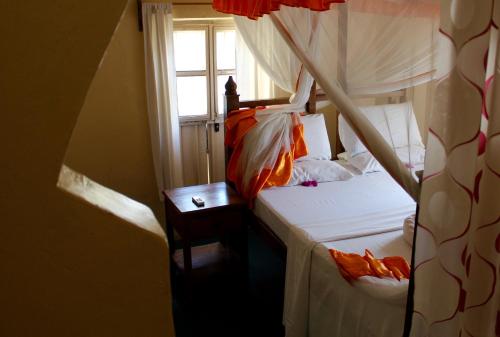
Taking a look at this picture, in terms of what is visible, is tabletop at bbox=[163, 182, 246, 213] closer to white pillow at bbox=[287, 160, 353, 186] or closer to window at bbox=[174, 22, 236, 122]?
white pillow at bbox=[287, 160, 353, 186]

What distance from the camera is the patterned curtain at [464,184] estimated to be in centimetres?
115

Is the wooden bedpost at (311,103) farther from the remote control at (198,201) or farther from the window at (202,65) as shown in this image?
the remote control at (198,201)

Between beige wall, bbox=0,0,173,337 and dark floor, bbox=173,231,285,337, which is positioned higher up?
beige wall, bbox=0,0,173,337

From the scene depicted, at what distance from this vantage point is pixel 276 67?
123 inches

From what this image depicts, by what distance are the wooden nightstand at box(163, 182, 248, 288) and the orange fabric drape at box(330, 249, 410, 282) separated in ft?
3.22

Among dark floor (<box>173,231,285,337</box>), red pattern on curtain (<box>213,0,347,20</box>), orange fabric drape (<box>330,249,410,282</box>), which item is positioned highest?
red pattern on curtain (<box>213,0,347,20</box>)

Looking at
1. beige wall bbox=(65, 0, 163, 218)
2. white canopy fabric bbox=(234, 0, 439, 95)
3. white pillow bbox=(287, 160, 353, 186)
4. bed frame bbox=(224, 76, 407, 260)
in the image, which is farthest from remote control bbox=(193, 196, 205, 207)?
white canopy fabric bbox=(234, 0, 439, 95)

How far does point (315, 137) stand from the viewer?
348 centimetres

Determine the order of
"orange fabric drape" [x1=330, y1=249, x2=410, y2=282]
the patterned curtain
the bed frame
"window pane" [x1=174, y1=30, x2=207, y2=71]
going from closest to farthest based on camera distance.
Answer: the patterned curtain, "orange fabric drape" [x1=330, y1=249, x2=410, y2=282], the bed frame, "window pane" [x1=174, y1=30, x2=207, y2=71]

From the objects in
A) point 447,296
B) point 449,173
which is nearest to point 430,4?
point 449,173

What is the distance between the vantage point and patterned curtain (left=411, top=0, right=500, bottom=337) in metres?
1.15

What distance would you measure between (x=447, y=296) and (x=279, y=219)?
4.65 ft

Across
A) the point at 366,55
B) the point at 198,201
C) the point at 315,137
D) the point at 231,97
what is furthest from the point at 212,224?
the point at 366,55

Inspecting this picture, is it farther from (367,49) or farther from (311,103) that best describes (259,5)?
(311,103)
